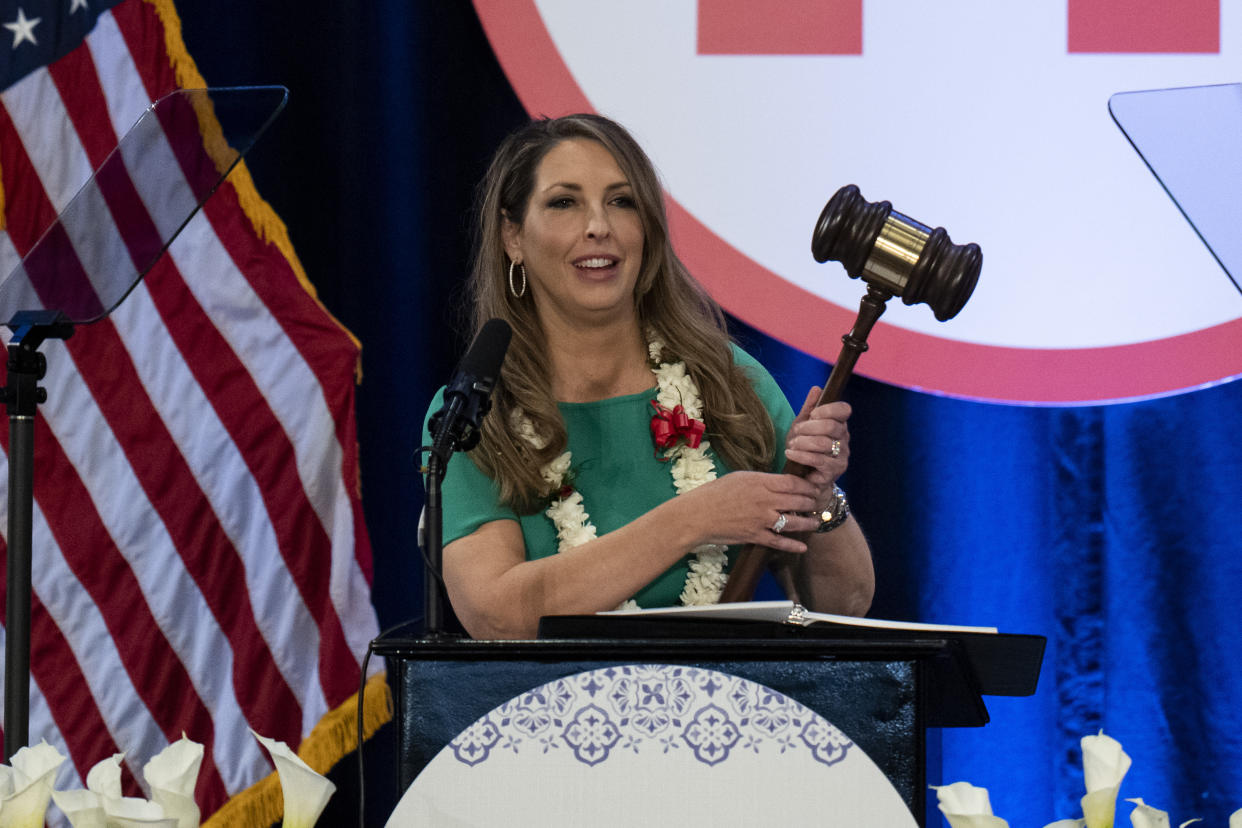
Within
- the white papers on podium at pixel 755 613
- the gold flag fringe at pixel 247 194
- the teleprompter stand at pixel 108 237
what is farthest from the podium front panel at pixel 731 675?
the gold flag fringe at pixel 247 194

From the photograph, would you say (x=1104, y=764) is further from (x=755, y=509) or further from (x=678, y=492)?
(x=678, y=492)

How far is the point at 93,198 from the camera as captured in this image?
69.8 inches

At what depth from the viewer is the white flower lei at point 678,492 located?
67.7 inches

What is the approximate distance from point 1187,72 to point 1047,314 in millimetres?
463

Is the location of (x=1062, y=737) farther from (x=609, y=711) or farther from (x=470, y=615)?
(x=609, y=711)

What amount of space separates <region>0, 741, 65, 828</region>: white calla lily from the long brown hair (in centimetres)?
92

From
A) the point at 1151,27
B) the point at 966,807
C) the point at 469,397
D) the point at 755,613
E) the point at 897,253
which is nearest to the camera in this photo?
the point at 966,807

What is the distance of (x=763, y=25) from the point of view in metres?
2.26

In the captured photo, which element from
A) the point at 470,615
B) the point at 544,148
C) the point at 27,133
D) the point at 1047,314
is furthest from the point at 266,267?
the point at 1047,314

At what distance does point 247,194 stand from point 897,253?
4.52ft

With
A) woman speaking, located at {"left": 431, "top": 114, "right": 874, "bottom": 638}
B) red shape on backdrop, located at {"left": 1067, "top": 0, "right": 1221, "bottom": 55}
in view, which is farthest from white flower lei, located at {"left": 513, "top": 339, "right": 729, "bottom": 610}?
red shape on backdrop, located at {"left": 1067, "top": 0, "right": 1221, "bottom": 55}

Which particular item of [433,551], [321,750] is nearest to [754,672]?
[433,551]

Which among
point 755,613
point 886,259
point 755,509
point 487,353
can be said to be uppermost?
point 886,259

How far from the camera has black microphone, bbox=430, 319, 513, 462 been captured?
1115 mm
